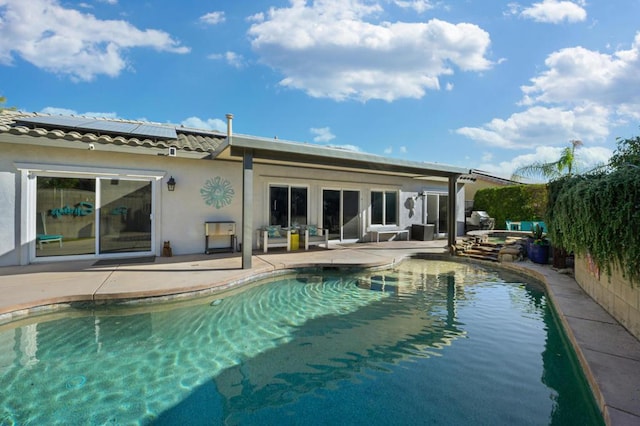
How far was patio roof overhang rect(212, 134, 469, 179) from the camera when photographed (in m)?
6.88

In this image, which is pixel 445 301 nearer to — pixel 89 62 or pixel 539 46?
pixel 539 46

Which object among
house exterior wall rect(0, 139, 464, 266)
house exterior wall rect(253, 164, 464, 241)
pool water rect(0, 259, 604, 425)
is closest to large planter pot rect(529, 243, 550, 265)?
pool water rect(0, 259, 604, 425)

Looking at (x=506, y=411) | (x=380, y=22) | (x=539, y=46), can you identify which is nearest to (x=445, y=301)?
(x=506, y=411)

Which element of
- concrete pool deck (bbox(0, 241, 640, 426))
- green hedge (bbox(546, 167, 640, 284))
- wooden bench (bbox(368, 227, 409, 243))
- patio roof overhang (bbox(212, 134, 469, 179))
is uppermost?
patio roof overhang (bbox(212, 134, 469, 179))

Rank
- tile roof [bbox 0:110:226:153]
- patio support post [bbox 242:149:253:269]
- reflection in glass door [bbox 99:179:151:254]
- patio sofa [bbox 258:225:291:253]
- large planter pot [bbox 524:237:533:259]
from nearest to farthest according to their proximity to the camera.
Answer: tile roof [bbox 0:110:226:153] < patio support post [bbox 242:149:253:269] < reflection in glass door [bbox 99:179:151:254] < large planter pot [bbox 524:237:533:259] < patio sofa [bbox 258:225:291:253]

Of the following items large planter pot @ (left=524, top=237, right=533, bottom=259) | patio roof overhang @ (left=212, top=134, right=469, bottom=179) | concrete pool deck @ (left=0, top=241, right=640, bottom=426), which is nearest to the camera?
concrete pool deck @ (left=0, top=241, right=640, bottom=426)

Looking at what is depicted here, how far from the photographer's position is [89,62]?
9.95 metres

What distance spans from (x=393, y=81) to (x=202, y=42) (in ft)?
24.5

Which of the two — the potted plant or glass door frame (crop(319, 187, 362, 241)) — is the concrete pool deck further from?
glass door frame (crop(319, 187, 362, 241))

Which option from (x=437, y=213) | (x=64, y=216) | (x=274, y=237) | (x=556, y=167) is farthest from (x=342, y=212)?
(x=556, y=167)

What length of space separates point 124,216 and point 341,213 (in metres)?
7.33

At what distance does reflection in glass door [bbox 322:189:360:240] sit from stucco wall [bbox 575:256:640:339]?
7749 millimetres

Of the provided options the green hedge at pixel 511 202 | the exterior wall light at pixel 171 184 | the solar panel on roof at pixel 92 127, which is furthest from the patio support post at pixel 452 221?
the solar panel on roof at pixel 92 127

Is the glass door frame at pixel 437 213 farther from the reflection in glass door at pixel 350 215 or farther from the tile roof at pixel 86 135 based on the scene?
the tile roof at pixel 86 135
